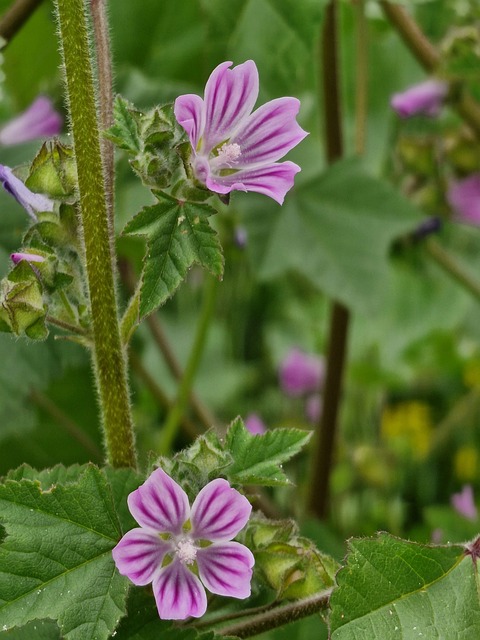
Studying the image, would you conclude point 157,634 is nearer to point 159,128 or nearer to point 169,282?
point 169,282

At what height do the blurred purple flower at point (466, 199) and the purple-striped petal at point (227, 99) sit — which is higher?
the purple-striped petal at point (227, 99)

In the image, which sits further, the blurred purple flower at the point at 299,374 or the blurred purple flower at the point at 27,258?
the blurred purple flower at the point at 299,374

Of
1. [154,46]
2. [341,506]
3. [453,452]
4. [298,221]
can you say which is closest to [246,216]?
[298,221]

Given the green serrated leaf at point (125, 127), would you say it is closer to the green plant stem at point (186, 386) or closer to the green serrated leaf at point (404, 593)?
the green serrated leaf at point (404, 593)

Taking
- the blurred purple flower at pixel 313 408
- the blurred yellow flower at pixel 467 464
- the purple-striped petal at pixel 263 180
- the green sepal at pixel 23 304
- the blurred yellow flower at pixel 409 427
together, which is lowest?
the blurred yellow flower at pixel 467 464

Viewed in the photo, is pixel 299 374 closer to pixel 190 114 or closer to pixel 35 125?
pixel 35 125

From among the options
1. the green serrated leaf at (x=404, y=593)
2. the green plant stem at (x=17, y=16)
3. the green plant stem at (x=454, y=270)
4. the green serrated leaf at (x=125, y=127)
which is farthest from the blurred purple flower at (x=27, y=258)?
the green plant stem at (x=454, y=270)

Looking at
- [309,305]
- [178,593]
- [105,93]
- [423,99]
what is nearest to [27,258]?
[105,93]
